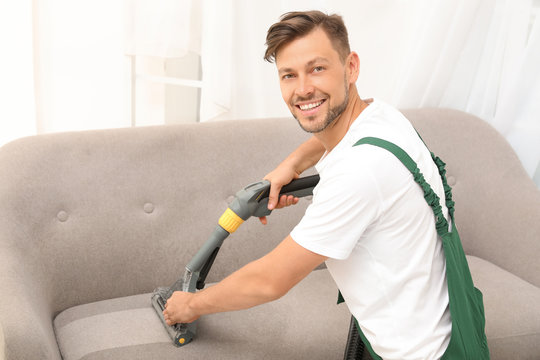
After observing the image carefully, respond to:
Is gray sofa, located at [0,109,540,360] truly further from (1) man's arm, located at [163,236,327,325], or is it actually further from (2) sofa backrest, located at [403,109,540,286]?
(1) man's arm, located at [163,236,327,325]

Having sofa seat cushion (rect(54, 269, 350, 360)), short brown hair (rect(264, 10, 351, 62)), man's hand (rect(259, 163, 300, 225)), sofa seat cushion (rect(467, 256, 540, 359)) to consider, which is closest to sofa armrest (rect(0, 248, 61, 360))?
sofa seat cushion (rect(54, 269, 350, 360))

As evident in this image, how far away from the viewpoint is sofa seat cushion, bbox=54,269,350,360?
160cm

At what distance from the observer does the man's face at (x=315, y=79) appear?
1.41 meters

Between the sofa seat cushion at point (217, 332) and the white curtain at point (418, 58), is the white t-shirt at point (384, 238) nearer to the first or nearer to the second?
the sofa seat cushion at point (217, 332)

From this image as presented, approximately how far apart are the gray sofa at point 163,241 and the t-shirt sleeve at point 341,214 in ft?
1.91

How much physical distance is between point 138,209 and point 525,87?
156 centimetres

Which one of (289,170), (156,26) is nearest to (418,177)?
(289,170)

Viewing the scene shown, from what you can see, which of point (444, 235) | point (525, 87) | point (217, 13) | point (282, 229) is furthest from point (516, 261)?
point (217, 13)

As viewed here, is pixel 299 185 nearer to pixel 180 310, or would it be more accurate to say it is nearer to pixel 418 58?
pixel 180 310

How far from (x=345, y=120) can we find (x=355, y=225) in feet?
1.23

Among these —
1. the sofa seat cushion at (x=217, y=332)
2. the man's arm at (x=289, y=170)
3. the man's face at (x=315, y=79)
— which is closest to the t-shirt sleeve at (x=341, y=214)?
the man's face at (x=315, y=79)

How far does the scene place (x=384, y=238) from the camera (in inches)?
49.2

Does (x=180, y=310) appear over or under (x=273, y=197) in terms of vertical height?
under

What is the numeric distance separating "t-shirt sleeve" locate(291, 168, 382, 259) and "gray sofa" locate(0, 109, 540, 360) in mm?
581
